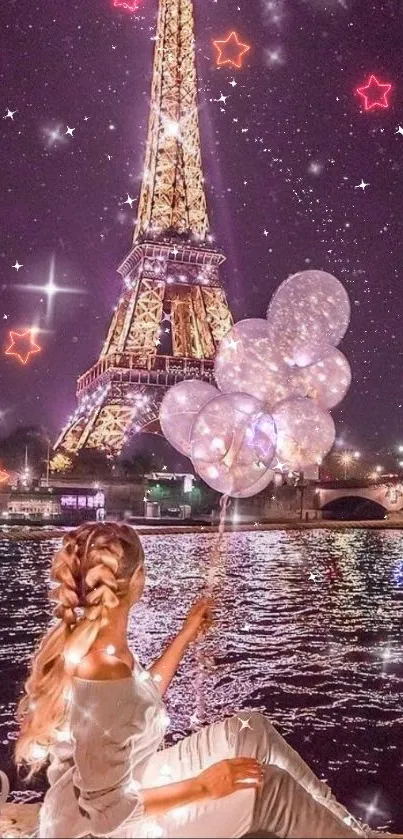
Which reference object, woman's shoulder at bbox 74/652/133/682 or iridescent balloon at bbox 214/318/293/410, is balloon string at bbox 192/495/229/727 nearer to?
iridescent balloon at bbox 214/318/293/410

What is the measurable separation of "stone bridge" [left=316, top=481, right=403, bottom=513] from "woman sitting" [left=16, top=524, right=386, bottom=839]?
5921cm

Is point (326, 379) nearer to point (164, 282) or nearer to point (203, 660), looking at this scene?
point (203, 660)

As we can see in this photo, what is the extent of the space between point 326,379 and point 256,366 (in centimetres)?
68

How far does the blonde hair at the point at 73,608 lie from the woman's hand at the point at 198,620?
94 cm

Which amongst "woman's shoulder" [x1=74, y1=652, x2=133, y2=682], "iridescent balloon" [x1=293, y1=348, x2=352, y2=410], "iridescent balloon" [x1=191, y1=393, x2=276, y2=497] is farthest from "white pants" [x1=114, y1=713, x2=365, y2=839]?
"iridescent balloon" [x1=293, y1=348, x2=352, y2=410]

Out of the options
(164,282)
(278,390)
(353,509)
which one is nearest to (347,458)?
(353,509)

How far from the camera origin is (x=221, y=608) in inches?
587

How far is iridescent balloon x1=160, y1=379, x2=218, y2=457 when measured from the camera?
8.10 metres

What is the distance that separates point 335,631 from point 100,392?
151 feet

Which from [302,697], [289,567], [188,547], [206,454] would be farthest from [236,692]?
[188,547]

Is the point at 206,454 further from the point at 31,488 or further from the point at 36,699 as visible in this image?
the point at 31,488

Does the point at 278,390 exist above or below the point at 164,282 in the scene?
below

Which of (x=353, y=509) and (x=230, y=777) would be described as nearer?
(x=230, y=777)

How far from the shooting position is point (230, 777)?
2.89 m
